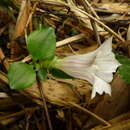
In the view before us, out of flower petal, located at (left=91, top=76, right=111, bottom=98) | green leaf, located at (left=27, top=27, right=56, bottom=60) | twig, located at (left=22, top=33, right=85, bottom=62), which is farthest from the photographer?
twig, located at (left=22, top=33, right=85, bottom=62)

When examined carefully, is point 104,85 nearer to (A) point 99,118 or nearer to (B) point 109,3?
(A) point 99,118

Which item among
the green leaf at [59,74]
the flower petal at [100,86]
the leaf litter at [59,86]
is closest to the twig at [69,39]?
the leaf litter at [59,86]

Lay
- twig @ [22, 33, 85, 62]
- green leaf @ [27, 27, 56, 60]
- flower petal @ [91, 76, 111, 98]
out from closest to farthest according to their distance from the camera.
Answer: flower petal @ [91, 76, 111, 98]
green leaf @ [27, 27, 56, 60]
twig @ [22, 33, 85, 62]

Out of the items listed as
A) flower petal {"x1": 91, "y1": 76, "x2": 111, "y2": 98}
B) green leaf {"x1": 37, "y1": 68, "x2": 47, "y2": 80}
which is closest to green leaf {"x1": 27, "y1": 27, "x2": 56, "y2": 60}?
green leaf {"x1": 37, "y1": 68, "x2": 47, "y2": 80}

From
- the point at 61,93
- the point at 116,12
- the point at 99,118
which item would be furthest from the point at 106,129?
the point at 116,12

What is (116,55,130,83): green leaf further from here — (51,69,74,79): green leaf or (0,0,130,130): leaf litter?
(51,69,74,79): green leaf

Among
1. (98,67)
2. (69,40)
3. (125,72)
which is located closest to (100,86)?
(98,67)

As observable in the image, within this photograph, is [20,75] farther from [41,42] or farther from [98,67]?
[98,67]
